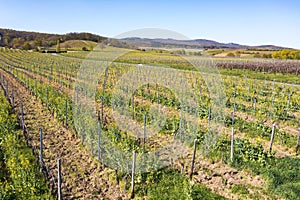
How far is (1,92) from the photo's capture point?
51.7 ft

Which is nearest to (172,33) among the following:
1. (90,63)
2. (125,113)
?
(125,113)

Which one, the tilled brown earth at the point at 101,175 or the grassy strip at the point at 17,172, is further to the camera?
the tilled brown earth at the point at 101,175

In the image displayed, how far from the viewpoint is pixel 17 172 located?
642 cm

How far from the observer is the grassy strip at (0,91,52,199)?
5.60 metres

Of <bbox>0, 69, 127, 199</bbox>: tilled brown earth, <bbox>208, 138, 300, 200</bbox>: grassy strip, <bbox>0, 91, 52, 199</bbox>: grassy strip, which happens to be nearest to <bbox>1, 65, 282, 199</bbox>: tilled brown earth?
<bbox>0, 69, 127, 199</bbox>: tilled brown earth

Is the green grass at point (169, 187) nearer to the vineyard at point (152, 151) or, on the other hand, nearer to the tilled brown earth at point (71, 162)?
the vineyard at point (152, 151)

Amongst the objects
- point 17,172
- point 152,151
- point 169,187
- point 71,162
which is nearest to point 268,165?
point 169,187

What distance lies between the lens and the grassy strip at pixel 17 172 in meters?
5.60

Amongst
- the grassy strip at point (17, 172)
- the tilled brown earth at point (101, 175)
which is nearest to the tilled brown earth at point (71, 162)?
the tilled brown earth at point (101, 175)

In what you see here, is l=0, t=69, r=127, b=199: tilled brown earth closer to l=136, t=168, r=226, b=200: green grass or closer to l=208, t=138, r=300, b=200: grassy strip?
l=136, t=168, r=226, b=200: green grass

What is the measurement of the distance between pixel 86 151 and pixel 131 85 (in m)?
9.61

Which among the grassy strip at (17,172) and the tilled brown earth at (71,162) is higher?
the grassy strip at (17,172)

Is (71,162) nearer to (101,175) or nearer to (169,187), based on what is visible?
(101,175)

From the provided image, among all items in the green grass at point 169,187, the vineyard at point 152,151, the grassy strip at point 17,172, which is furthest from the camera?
the vineyard at point 152,151
